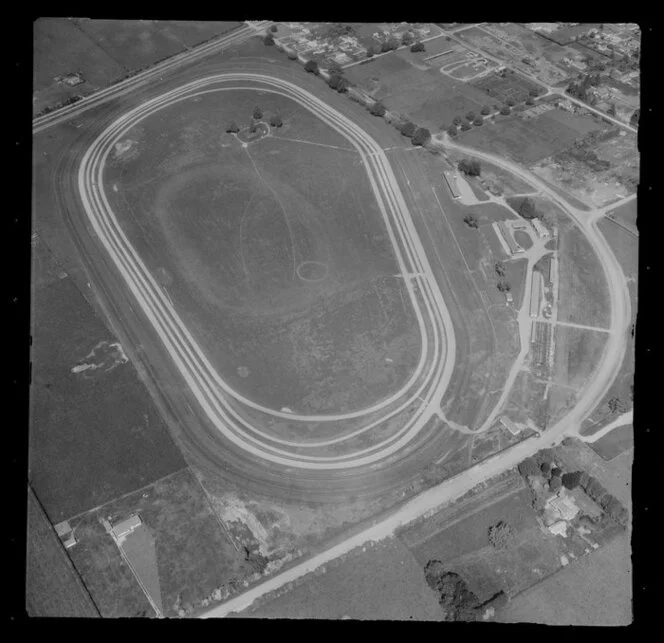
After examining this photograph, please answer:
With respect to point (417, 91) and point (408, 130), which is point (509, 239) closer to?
point (408, 130)

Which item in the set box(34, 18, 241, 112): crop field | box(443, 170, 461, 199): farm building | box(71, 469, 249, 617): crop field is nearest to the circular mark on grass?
box(443, 170, 461, 199): farm building

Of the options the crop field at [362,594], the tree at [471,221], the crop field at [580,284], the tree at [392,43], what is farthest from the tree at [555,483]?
the tree at [392,43]

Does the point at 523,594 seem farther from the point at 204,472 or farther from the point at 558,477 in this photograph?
the point at 204,472

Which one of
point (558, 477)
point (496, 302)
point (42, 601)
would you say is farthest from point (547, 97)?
point (42, 601)

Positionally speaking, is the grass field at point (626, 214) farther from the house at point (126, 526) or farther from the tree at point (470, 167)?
the house at point (126, 526)

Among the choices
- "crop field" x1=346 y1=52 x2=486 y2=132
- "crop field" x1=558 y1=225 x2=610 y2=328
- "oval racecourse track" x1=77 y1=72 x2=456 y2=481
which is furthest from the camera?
"crop field" x1=346 y1=52 x2=486 y2=132

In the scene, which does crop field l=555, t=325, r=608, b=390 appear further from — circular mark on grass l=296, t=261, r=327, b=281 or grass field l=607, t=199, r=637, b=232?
circular mark on grass l=296, t=261, r=327, b=281

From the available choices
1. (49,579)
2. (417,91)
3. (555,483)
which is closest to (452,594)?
(555,483)
